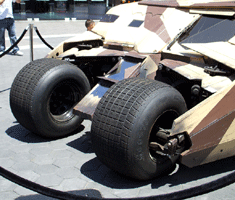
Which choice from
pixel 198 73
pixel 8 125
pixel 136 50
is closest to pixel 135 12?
pixel 136 50

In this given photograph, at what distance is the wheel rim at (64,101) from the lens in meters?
4.88

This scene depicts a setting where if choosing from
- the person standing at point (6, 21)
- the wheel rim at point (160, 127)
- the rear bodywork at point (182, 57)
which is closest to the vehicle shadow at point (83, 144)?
the rear bodywork at point (182, 57)

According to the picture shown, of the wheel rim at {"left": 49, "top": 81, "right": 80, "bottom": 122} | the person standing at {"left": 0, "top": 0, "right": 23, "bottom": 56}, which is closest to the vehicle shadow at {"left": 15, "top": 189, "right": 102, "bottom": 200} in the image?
the wheel rim at {"left": 49, "top": 81, "right": 80, "bottom": 122}

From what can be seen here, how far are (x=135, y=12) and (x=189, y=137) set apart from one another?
2.90 meters

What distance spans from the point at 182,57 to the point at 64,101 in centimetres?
174

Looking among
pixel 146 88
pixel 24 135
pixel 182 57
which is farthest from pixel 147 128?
pixel 24 135

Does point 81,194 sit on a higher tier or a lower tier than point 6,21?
lower

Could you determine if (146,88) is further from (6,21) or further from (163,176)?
(6,21)

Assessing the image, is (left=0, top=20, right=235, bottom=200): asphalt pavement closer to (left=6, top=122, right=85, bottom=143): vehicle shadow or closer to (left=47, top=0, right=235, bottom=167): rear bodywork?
(left=6, top=122, right=85, bottom=143): vehicle shadow

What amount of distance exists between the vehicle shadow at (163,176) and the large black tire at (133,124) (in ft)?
0.53

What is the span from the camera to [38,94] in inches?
173

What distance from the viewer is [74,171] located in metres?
3.99

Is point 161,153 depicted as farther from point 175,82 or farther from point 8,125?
point 8,125

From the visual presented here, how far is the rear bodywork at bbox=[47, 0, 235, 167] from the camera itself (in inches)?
138
